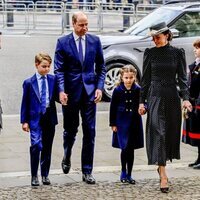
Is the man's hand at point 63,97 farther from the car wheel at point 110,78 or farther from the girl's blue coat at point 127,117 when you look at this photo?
the car wheel at point 110,78

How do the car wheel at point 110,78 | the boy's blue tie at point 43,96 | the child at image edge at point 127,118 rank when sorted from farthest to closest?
the car wheel at point 110,78, the child at image edge at point 127,118, the boy's blue tie at point 43,96

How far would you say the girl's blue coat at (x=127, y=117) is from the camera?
30.6ft

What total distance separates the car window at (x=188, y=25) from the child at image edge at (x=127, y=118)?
762 cm

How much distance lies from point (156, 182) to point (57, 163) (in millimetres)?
1636

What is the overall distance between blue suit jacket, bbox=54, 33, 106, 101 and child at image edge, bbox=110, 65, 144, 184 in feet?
0.94

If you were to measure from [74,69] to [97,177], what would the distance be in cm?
132

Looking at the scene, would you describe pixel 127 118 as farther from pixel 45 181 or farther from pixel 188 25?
pixel 188 25

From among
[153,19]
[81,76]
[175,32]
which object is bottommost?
[81,76]

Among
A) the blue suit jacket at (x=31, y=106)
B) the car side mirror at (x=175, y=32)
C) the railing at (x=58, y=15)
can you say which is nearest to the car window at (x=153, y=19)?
the car side mirror at (x=175, y=32)

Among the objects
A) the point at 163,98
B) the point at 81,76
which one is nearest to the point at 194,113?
the point at 163,98

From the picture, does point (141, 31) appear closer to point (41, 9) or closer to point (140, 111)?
point (140, 111)

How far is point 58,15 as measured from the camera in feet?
98.7

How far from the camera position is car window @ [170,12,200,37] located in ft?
55.3

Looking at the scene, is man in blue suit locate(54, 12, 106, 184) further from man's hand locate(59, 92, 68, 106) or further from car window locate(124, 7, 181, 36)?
car window locate(124, 7, 181, 36)
